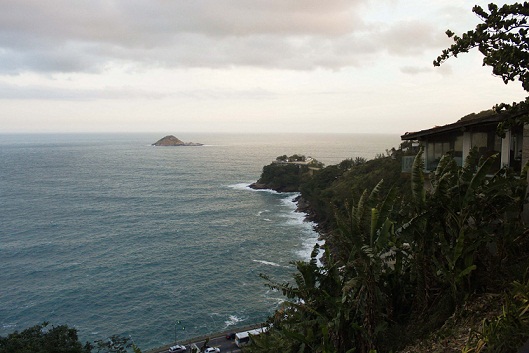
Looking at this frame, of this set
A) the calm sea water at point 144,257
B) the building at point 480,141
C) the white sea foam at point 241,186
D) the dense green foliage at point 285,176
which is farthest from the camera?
the white sea foam at point 241,186

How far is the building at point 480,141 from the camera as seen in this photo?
39.7ft

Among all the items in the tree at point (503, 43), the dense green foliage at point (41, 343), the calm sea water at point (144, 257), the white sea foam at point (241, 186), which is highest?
the tree at point (503, 43)

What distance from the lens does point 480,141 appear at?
1343cm

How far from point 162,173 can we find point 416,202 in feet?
343

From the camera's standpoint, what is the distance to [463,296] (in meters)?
9.82

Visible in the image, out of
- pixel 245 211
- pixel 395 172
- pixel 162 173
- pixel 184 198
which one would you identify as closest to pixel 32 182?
pixel 162 173

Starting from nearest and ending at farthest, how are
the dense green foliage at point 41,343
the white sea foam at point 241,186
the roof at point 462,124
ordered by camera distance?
the roof at point 462,124
the dense green foliage at point 41,343
the white sea foam at point 241,186

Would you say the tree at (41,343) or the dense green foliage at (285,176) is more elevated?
the dense green foliage at (285,176)

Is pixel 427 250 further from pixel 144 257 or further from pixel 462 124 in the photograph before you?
pixel 144 257

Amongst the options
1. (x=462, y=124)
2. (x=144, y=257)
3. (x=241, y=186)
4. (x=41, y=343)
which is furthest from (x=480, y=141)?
(x=241, y=186)

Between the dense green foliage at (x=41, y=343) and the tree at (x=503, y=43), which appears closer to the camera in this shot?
the tree at (x=503, y=43)

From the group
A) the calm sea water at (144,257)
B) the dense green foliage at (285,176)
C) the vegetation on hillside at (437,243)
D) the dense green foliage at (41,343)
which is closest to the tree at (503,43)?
the vegetation on hillside at (437,243)

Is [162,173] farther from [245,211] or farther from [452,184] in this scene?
[452,184]

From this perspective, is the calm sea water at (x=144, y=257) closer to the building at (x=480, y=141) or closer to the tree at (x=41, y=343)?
the tree at (x=41, y=343)
